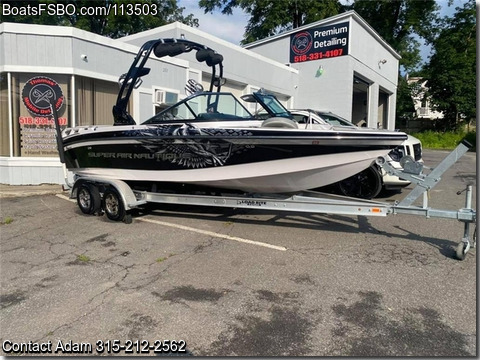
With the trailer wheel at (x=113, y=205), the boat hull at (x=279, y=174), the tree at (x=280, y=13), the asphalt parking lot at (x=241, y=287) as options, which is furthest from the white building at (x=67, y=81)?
the tree at (x=280, y=13)

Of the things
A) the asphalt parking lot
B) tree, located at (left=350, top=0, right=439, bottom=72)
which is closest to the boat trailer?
the asphalt parking lot

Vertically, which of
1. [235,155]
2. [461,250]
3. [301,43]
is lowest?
[461,250]

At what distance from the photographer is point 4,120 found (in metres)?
9.88

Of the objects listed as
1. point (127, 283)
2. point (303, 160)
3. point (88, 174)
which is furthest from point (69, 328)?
point (88, 174)

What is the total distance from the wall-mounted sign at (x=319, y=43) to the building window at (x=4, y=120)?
13792mm

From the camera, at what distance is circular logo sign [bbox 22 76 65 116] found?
9.60 metres

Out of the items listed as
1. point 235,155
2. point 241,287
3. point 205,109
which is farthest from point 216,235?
point 205,109

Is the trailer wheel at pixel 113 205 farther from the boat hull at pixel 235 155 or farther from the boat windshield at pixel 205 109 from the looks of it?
the boat windshield at pixel 205 109

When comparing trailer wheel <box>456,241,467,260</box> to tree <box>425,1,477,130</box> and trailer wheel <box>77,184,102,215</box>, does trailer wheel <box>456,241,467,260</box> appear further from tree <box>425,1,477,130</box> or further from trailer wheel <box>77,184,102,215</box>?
tree <box>425,1,477,130</box>

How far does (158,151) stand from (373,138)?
3281mm

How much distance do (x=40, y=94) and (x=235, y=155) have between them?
21.9 ft

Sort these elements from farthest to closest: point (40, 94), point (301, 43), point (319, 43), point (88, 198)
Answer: point (301, 43) < point (319, 43) < point (40, 94) < point (88, 198)

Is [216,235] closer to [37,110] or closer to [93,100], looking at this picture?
[93,100]

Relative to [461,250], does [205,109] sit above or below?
above
